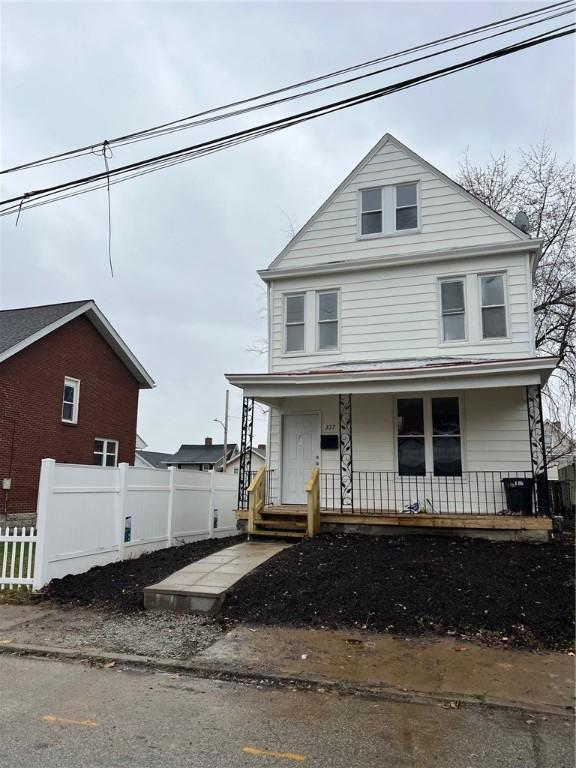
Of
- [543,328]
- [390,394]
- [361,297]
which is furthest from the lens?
[543,328]

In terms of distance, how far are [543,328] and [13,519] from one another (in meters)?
17.9

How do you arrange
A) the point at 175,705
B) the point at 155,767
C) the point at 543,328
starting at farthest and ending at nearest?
the point at 543,328, the point at 175,705, the point at 155,767

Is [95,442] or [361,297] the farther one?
[95,442]

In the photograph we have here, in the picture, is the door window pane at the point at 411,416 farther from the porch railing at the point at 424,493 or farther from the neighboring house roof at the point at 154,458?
the neighboring house roof at the point at 154,458

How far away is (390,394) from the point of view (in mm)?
11953

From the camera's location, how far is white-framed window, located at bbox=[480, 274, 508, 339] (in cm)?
1174

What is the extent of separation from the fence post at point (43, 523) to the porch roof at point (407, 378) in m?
→ 4.48

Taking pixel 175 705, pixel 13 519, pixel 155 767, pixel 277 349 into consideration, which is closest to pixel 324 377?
pixel 277 349

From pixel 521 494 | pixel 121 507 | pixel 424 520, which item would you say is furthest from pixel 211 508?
pixel 521 494

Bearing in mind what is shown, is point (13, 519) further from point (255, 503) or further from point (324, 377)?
point (324, 377)

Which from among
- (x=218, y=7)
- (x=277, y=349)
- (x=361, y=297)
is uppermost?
(x=218, y=7)

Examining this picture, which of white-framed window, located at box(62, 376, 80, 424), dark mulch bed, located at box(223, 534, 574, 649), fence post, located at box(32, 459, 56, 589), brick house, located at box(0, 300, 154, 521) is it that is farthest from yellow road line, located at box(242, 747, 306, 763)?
white-framed window, located at box(62, 376, 80, 424)

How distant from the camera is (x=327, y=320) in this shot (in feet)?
43.0

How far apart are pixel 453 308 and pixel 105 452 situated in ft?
46.7
